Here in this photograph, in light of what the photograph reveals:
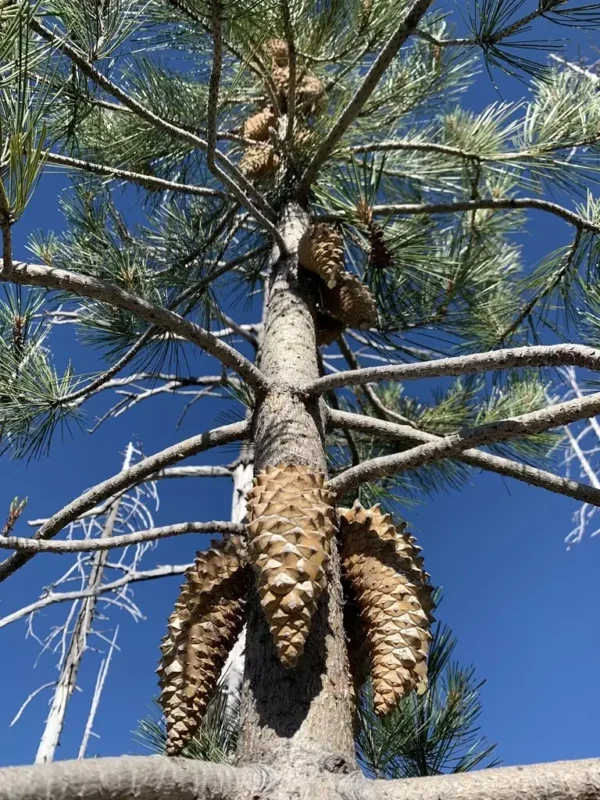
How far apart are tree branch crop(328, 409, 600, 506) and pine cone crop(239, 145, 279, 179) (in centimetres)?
114

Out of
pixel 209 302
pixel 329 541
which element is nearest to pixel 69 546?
pixel 329 541

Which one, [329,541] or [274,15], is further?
[274,15]

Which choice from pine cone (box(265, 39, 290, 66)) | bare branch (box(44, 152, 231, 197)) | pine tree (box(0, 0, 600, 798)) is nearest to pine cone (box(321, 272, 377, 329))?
pine tree (box(0, 0, 600, 798))

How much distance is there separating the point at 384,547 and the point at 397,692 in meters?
0.25

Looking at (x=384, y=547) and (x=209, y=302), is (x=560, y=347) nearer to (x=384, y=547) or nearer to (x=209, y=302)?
(x=384, y=547)

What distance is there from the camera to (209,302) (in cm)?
222

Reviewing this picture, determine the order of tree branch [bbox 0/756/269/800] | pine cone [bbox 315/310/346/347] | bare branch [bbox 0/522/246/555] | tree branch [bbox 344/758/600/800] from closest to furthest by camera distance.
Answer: tree branch [bbox 0/756/269/800], tree branch [bbox 344/758/600/800], bare branch [bbox 0/522/246/555], pine cone [bbox 315/310/346/347]

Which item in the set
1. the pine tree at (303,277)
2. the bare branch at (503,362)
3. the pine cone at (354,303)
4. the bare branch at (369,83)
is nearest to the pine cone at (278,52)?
the pine tree at (303,277)

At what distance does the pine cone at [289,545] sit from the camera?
816 mm

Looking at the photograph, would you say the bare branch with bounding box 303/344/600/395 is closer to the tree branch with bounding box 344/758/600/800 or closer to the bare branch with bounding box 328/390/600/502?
the bare branch with bounding box 328/390/600/502

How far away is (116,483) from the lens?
1281mm

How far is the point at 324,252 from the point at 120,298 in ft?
2.49

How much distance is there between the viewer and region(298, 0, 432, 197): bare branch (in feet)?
4.03

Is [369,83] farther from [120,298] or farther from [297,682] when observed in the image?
[297,682]
